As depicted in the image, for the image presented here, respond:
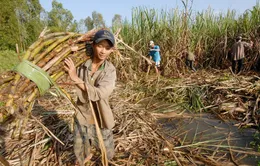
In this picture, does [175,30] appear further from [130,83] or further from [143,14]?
[130,83]

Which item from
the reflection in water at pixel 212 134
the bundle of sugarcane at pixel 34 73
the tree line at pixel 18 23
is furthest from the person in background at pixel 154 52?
the tree line at pixel 18 23

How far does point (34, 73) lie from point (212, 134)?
272 cm

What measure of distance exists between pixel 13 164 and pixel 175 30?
6174 mm

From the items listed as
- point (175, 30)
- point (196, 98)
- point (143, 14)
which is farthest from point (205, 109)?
point (143, 14)

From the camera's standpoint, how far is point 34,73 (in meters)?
1.17

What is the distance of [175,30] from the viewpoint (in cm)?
674

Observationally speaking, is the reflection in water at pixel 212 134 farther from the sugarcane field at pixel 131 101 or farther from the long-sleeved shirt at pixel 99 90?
the long-sleeved shirt at pixel 99 90

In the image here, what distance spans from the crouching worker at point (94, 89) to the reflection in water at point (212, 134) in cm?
134

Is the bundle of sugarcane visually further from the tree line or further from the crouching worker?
the tree line

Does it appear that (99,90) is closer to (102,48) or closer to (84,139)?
(102,48)

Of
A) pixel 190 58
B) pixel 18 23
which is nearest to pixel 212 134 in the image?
pixel 190 58

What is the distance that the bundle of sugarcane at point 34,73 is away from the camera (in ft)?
3.67

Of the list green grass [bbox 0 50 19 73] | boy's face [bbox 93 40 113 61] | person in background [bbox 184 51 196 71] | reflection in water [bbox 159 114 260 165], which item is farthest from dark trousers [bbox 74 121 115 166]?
green grass [bbox 0 50 19 73]

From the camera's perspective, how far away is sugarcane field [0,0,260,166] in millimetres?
1347
